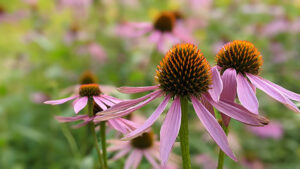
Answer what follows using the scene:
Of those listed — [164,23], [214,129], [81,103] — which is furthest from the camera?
[164,23]

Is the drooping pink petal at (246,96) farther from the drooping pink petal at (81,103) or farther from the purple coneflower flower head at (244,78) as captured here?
the drooping pink petal at (81,103)

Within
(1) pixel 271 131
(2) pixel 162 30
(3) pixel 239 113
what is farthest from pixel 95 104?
(1) pixel 271 131

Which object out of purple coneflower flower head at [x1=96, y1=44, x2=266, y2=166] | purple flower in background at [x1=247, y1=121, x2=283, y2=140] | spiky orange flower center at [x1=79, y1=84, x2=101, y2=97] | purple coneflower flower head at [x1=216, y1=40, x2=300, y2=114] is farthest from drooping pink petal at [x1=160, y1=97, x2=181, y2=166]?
purple flower in background at [x1=247, y1=121, x2=283, y2=140]

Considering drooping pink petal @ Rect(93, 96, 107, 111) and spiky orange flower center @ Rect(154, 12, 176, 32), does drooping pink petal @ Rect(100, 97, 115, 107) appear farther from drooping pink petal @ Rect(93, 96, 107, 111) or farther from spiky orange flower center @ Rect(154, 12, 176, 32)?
spiky orange flower center @ Rect(154, 12, 176, 32)

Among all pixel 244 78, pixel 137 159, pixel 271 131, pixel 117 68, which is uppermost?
pixel 117 68

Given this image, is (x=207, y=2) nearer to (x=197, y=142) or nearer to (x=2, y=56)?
(x=197, y=142)

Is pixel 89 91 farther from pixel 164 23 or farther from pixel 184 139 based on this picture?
pixel 164 23

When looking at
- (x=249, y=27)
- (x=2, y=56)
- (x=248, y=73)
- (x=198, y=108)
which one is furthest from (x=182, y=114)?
(x=2, y=56)

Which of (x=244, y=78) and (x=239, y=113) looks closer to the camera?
(x=239, y=113)
